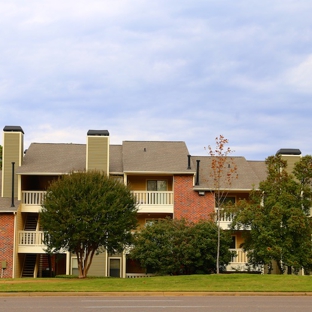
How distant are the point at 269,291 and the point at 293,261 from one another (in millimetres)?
9251

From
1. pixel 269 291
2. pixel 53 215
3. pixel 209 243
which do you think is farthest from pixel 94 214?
pixel 269 291

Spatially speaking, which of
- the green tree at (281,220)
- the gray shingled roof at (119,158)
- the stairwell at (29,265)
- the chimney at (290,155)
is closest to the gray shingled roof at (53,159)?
the gray shingled roof at (119,158)

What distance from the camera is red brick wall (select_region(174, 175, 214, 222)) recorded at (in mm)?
36969

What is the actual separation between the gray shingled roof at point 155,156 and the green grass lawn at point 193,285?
11955 mm

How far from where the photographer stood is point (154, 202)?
3716 cm

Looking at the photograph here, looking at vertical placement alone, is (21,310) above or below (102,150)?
below

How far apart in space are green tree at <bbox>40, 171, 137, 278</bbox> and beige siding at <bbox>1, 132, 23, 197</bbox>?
6.51m

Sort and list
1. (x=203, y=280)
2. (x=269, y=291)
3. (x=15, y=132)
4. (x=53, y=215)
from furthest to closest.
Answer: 1. (x=15, y=132)
2. (x=53, y=215)
3. (x=203, y=280)
4. (x=269, y=291)

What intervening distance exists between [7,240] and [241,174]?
15.1 metres

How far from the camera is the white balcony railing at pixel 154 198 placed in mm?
37094

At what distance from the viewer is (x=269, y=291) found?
70.2 feet

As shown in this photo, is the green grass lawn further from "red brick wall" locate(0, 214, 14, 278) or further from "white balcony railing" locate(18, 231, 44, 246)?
"white balcony railing" locate(18, 231, 44, 246)

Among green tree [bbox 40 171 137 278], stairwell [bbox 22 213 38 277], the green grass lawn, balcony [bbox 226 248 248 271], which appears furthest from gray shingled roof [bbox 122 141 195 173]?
the green grass lawn

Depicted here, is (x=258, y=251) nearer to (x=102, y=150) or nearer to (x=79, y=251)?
(x=79, y=251)
